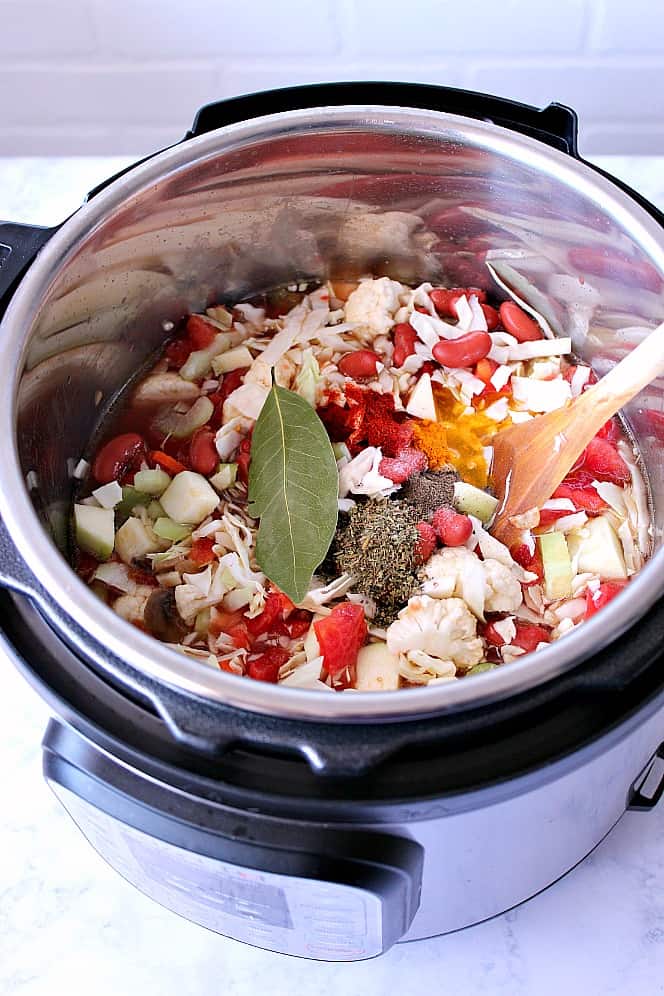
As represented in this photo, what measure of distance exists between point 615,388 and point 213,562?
0.45 metres

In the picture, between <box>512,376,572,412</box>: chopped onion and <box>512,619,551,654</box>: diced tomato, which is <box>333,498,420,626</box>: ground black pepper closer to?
<box>512,619,551,654</box>: diced tomato

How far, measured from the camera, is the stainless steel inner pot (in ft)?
3.22

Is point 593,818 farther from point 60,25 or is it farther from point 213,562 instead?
point 60,25

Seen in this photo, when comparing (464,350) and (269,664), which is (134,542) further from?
(464,350)

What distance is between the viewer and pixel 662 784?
3.26 ft

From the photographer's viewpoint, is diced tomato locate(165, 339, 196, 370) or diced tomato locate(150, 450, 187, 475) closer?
diced tomato locate(150, 450, 187, 475)

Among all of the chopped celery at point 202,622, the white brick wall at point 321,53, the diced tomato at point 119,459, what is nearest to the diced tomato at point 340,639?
the chopped celery at point 202,622

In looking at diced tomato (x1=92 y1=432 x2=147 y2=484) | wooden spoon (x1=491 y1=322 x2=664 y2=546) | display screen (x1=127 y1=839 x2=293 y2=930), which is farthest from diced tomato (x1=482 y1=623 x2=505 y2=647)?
diced tomato (x1=92 y1=432 x2=147 y2=484)

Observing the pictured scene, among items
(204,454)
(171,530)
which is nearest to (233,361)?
(204,454)

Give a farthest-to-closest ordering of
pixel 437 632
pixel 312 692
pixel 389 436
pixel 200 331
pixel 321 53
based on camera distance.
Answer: pixel 321 53 → pixel 200 331 → pixel 389 436 → pixel 437 632 → pixel 312 692

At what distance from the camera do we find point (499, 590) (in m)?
1.01

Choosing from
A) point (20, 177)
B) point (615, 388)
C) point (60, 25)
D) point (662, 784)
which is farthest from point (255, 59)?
point (662, 784)

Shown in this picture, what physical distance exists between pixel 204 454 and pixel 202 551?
129 mm

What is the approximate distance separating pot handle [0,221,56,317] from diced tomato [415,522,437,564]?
1.51 ft
